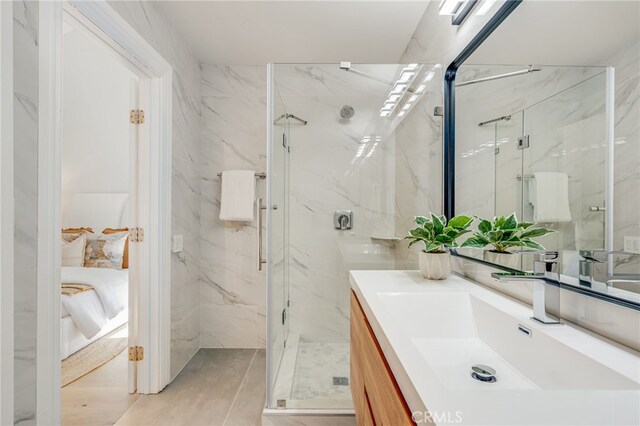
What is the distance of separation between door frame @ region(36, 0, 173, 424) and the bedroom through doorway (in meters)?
0.10

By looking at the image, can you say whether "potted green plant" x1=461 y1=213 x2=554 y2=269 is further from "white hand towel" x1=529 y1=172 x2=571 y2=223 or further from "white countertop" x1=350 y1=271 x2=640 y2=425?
"white countertop" x1=350 y1=271 x2=640 y2=425

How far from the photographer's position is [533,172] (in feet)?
3.28

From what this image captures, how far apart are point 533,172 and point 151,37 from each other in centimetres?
212

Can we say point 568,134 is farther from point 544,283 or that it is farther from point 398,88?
point 398,88

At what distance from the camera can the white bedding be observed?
2.46 metres

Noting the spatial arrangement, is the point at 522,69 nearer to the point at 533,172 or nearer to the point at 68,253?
the point at 533,172

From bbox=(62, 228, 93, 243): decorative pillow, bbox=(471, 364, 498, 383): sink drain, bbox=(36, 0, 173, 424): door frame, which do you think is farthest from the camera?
bbox=(62, 228, 93, 243): decorative pillow

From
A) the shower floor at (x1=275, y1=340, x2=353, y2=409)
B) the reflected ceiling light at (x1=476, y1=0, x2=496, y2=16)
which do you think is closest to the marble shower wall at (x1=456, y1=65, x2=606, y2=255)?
the reflected ceiling light at (x1=476, y1=0, x2=496, y2=16)

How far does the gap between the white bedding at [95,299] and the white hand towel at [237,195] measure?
1333mm

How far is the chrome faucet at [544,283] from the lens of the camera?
0.80 meters

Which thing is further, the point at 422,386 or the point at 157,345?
the point at 157,345

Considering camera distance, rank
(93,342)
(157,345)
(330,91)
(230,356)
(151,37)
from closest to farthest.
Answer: (151,37) → (157,345) → (330,91) → (230,356) → (93,342)

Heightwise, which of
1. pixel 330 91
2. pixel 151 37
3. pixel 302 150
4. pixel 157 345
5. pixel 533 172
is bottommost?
pixel 157 345

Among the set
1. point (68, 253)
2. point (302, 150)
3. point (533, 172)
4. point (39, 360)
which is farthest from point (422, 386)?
point (68, 253)
